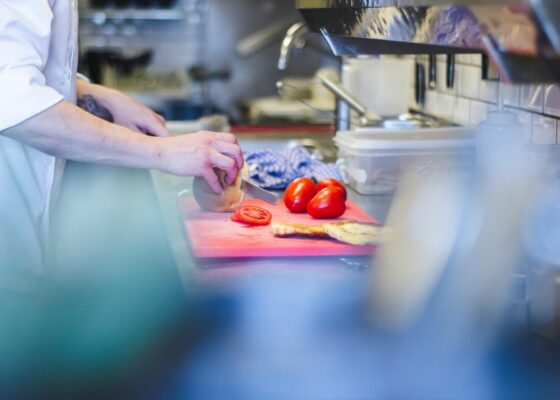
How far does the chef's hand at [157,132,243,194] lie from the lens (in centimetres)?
164

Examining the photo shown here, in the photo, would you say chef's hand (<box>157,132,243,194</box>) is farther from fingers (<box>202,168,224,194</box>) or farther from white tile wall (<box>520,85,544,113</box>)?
white tile wall (<box>520,85,544,113</box>)

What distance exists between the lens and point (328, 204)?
68.8 inches

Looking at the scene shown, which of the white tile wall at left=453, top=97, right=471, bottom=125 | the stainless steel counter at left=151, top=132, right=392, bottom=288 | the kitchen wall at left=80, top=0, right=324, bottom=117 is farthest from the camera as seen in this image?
the kitchen wall at left=80, top=0, right=324, bottom=117

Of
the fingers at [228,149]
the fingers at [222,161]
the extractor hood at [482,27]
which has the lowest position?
the fingers at [222,161]

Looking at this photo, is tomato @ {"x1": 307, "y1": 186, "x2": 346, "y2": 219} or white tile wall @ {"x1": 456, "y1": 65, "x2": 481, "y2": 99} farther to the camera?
white tile wall @ {"x1": 456, "y1": 65, "x2": 481, "y2": 99}

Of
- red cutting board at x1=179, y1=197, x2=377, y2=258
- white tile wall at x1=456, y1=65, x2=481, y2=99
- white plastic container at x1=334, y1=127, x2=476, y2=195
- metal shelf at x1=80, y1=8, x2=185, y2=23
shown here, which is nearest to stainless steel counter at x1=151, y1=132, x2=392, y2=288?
red cutting board at x1=179, y1=197, x2=377, y2=258

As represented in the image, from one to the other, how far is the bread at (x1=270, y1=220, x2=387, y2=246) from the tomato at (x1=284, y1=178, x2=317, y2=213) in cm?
22

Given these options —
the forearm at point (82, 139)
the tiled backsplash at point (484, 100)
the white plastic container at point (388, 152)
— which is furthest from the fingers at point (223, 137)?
the tiled backsplash at point (484, 100)

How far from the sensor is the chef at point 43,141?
62.3 inches

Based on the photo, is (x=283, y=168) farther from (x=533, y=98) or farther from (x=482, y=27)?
(x=482, y=27)

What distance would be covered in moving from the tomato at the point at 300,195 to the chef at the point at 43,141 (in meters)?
0.16

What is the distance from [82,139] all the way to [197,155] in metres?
0.21

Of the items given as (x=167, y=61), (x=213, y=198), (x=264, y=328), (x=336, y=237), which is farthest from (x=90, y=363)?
(x=167, y=61)

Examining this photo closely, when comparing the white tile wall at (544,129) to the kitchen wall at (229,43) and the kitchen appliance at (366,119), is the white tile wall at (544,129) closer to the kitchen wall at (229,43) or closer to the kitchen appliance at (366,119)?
the kitchen appliance at (366,119)
